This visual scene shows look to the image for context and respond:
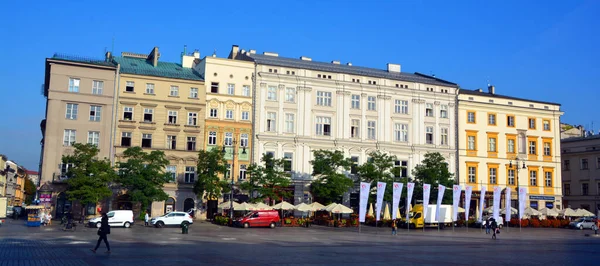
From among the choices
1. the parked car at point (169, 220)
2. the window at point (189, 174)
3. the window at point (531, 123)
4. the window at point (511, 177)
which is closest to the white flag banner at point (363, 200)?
the parked car at point (169, 220)

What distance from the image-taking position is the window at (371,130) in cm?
6538

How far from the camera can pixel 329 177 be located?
5675 centimetres

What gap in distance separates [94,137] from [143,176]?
8806 millimetres

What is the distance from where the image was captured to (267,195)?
180 feet

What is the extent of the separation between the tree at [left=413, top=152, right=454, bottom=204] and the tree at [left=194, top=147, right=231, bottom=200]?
67.8 feet

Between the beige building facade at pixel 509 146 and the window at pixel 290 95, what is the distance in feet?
69.1

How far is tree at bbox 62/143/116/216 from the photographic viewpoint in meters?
50.3

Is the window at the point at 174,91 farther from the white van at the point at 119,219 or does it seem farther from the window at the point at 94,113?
the white van at the point at 119,219

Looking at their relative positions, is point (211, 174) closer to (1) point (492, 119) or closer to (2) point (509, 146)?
(1) point (492, 119)

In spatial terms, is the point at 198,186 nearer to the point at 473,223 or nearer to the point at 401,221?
the point at 401,221

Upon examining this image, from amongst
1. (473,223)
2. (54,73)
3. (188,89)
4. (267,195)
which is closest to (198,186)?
(267,195)

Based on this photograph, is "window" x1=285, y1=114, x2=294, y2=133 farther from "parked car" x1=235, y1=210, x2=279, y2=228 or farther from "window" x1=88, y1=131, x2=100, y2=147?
"window" x1=88, y1=131, x2=100, y2=147

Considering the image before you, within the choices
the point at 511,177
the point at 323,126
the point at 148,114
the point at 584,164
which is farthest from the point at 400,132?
the point at 584,164

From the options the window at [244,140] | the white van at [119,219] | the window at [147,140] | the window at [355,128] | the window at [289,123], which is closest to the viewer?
the white van at [119,219]
